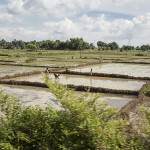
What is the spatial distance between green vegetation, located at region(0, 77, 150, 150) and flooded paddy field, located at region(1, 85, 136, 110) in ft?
20.7

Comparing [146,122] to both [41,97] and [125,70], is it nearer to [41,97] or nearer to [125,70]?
[41,97]

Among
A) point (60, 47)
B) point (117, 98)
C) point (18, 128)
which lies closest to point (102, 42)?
point (60, 47)

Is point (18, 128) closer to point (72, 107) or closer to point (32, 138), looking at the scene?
point (32, 138)

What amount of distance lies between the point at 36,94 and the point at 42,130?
9.86m

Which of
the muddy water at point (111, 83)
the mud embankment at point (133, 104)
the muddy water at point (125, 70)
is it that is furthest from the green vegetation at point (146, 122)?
the muddy water at point (125, 70)

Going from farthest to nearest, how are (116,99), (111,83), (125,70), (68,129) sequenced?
(125,70), (111,83), (116,99), (68,129)

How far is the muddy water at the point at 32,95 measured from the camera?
38.7 feet

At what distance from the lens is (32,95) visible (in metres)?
13.5

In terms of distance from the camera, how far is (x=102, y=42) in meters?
132

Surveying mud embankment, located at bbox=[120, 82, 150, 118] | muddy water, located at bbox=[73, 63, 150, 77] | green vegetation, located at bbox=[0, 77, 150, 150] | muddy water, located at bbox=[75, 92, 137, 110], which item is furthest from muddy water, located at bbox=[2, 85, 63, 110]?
muddy water, located at bbox=[73, 63, 150, 77]

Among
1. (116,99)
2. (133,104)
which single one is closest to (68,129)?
(133,104)

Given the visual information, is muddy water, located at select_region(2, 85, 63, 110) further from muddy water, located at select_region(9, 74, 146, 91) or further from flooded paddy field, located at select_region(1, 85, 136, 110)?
muddy water, located at select_region(9, 74, 146, 91)

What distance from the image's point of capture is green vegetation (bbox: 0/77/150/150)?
3654mm

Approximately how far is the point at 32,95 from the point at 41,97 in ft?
3.05
